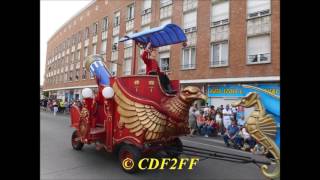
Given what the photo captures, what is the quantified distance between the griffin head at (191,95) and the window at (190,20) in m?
13.6

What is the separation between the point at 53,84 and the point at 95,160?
32104mm

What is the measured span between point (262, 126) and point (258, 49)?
12.5 metres

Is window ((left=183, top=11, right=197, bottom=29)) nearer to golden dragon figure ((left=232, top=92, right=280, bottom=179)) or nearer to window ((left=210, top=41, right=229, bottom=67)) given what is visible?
window ((left=210, top=41, right=229, bottom=67))

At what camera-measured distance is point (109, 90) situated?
214 inches

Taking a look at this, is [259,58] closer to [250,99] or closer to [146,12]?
[146,12]

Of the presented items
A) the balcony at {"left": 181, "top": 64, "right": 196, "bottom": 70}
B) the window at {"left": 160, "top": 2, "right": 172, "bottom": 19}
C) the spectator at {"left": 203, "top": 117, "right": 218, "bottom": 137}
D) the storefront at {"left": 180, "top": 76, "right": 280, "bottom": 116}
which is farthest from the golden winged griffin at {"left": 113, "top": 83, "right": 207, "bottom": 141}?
the window at {"left": 160, "top": 2, "right": 172, "bottom": 19}

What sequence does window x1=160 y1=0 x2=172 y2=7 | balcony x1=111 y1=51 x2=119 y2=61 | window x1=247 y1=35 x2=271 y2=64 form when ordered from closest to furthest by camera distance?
1. window x1=247 y1=35 x2=271 y2=64
2. window x1=160 y1=0 x2=172 y2=7
3. balcony x1=111 y1=51 x2=119 y2=61

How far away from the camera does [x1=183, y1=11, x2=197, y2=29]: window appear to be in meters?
17.8

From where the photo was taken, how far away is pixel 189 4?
18.1 meters

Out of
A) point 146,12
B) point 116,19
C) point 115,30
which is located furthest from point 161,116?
point 116,19

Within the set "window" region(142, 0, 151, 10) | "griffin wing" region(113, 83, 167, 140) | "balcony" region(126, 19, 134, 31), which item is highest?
"window" region(142, 0, 151, 10)

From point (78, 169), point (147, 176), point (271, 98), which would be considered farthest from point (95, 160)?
point (271, 98)
